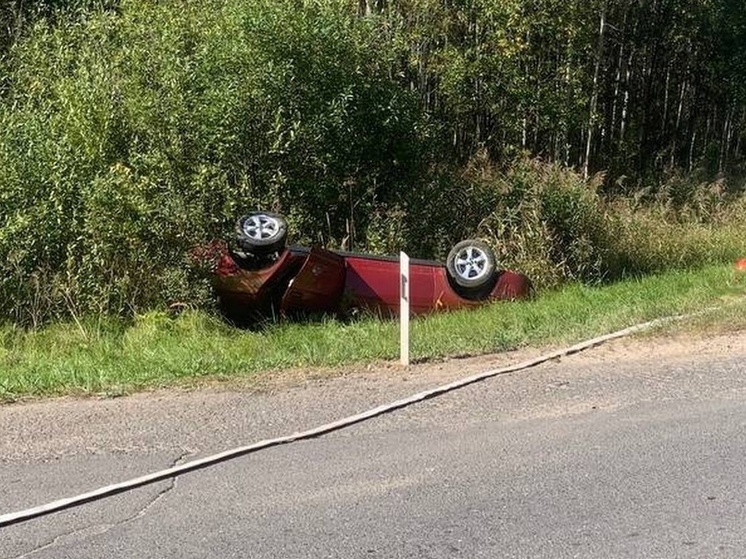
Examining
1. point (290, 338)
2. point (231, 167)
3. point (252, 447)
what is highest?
point (231, 167)

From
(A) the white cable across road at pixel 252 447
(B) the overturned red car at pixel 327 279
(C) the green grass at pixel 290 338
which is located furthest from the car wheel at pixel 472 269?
(A) the white cable across road at pixel 252 447

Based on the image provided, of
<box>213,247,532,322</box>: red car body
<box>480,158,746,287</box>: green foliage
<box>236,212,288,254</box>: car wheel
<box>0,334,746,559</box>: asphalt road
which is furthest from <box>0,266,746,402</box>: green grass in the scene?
<box>480,158,746,287</box>: green foliage

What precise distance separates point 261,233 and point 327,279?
3.47 feet

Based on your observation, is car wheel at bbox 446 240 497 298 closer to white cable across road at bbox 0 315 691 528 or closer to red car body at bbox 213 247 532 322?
red car body at bbox 213 247 532 322

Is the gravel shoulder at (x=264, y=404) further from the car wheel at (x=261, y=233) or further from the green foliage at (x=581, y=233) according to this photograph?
the green foliage at (x=581, y=233)

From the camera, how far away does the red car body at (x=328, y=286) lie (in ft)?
34.1

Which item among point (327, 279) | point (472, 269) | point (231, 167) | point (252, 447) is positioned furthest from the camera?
point (231, 167)

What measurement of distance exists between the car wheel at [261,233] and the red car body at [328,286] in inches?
6.6

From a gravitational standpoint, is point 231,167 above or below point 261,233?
above

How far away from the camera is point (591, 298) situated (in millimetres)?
11312

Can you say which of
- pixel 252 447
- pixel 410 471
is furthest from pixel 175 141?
pixel 410 471

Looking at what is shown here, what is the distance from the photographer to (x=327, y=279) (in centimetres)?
1049

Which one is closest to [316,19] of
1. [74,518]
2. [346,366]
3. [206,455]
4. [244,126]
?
[244,126]

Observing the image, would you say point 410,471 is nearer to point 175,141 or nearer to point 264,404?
point 264,404
